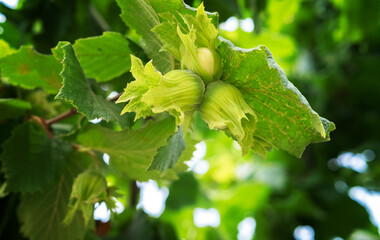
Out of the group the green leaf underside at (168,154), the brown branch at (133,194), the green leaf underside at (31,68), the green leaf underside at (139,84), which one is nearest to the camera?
the green leaf underside at (139,84)

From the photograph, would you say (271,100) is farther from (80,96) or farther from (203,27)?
(80,96)

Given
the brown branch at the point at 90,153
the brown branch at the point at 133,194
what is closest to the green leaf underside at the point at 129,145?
the brown branch at the point at 90,153

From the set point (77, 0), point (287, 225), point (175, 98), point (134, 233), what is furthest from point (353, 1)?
point (175, 98)

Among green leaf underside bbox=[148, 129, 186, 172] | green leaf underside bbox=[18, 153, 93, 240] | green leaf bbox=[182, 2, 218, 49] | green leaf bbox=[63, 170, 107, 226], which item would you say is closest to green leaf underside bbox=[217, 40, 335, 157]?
green leaf bbox=[182, 2, 218, 49]

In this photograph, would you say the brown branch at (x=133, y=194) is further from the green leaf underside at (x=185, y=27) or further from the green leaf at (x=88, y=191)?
the green leaf underside at (x=185, y=27)

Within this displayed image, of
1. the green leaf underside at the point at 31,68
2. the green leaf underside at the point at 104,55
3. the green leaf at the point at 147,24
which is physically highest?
the green leaf at the point at 147,24

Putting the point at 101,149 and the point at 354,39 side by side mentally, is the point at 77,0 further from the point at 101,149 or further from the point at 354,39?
the point at 354,39
